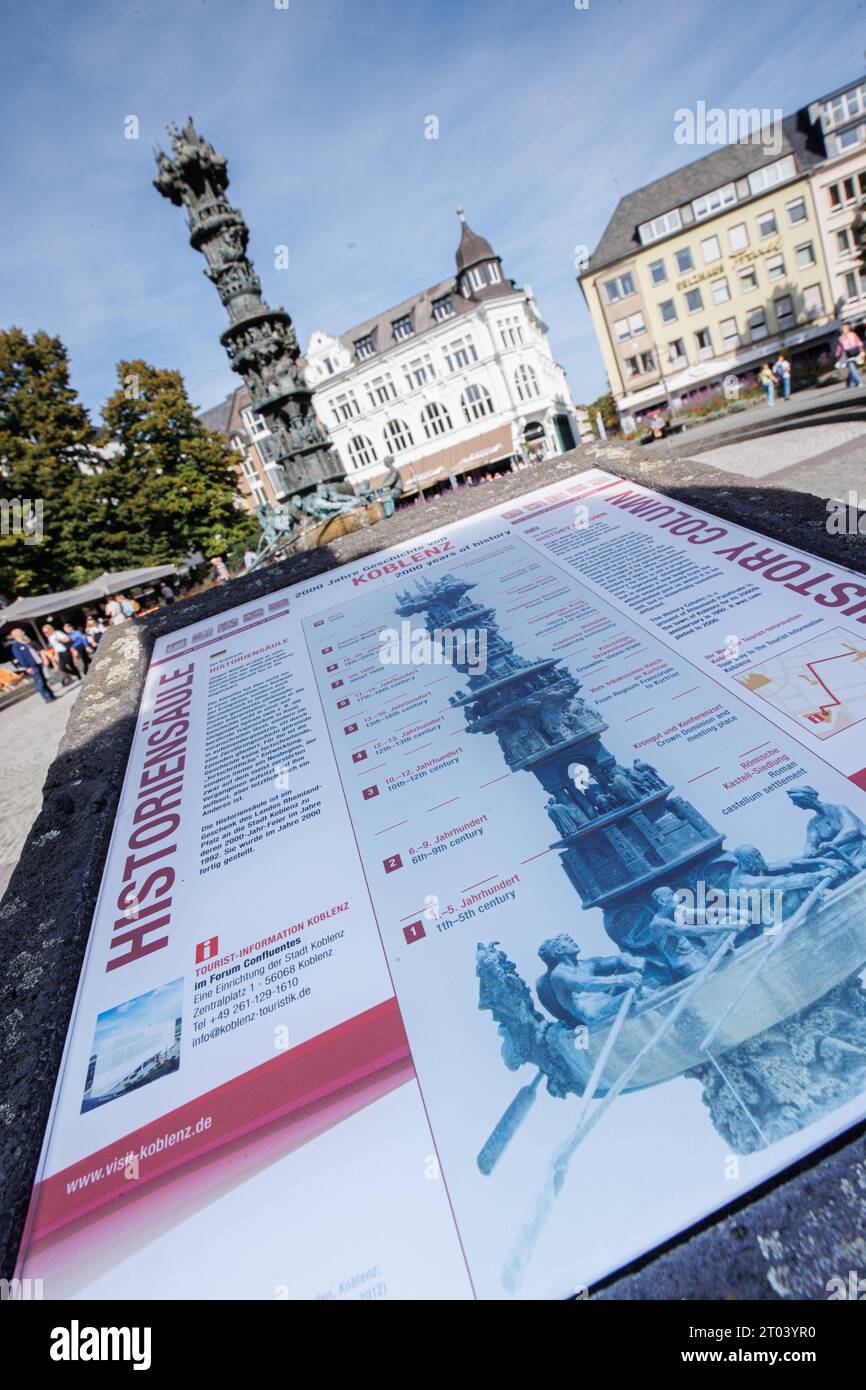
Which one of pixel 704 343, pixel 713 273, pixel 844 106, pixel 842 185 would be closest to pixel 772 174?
pixel 842 185

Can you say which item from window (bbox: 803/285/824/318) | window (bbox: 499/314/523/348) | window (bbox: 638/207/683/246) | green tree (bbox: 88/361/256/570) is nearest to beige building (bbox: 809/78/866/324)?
window (bbox: 803/285/824/318)

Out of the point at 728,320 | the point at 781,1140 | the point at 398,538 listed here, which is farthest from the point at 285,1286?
the point at 728,320

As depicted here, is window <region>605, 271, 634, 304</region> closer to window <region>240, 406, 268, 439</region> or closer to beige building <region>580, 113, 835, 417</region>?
beige building <region>580, 113, 835, 417</region>

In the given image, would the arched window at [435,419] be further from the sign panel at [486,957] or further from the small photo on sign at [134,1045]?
the small photo on sign at [134,1045]

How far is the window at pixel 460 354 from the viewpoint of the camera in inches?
1773

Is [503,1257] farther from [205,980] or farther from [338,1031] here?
[205,980]

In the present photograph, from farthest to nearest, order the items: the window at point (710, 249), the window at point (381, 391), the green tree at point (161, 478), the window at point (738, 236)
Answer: the window at point (381, 391), the window at point (710, 249), the window at point (738, 236), the green tree at point (161, 478)

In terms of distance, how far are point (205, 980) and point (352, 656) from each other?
1.94 m

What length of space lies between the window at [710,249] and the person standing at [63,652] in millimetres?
44777

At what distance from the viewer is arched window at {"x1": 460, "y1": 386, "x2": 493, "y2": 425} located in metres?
45.5

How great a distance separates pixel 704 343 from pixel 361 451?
2401cm

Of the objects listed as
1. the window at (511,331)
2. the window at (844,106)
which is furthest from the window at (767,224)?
the window at (511,331)

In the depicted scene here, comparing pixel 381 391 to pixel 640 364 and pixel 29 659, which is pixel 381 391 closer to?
pixel 640 364

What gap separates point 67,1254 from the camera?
180 cm
